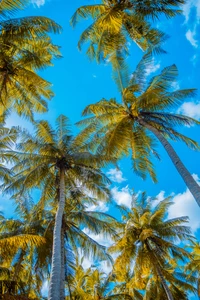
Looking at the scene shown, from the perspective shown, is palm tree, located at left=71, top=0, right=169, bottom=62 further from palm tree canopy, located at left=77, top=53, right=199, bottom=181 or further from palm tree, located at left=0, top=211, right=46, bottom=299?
palm tree, located at left=0, top=211, right=46, bottom=299

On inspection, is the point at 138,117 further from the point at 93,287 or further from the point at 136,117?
the point at 93,287

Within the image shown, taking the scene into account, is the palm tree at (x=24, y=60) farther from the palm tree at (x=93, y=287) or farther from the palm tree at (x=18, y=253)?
the palm tree at (x=93, y=287)

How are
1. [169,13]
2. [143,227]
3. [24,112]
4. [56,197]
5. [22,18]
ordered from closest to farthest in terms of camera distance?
[22,18] → [169,13] → [24,112] → [56,197] → [143,227]

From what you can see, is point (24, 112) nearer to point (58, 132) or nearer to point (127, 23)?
point (58, 132)

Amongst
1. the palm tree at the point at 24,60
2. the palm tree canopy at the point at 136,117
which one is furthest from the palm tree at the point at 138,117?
the palm tree at the point at 24,60

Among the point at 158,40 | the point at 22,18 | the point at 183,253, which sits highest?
the point at 158,40

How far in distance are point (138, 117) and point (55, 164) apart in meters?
4.98

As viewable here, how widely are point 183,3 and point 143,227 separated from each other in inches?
473

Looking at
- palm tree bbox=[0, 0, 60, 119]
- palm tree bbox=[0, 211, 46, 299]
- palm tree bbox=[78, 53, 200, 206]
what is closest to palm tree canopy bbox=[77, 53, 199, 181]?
palm tree bbox=[78, 53, 200, 206]

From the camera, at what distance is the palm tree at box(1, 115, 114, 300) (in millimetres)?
13156

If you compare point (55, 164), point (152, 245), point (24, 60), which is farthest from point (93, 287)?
point (24, 60)

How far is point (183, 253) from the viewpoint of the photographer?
14.9m

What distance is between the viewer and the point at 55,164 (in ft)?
45.4

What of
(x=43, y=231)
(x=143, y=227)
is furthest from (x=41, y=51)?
(x=143, y=227)
